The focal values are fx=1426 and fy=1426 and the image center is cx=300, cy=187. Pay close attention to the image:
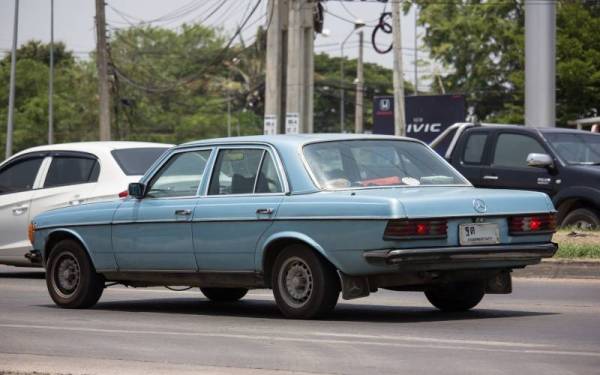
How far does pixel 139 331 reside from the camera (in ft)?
33.8

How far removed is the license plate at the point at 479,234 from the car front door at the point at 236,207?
1.47 metres

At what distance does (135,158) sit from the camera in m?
16.7

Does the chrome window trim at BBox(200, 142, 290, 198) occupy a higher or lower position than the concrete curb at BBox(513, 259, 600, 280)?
higher

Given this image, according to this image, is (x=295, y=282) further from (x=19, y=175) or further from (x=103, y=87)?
(x=103, y=87)

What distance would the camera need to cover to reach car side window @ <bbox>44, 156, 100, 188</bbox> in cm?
1648

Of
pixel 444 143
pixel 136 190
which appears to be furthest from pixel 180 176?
pixel 444 143

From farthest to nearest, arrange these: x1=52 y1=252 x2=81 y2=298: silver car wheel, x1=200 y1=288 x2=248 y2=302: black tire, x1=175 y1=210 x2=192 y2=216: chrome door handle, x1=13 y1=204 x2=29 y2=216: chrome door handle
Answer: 1. x1=13 y1=204 x2=29 y2=216: chrome door handle
2. x1=200 y1=288 x2=248 y2=302: black tire
3. x1=52 y1=252 x2=81 y2=298: silver car wheel
4. x1=175 y1=210 x2=192 y2=216: chrome door handle

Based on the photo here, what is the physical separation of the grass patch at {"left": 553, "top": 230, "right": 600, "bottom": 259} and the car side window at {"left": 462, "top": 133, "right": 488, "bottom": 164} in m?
2.39

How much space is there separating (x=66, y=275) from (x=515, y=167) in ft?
28.2

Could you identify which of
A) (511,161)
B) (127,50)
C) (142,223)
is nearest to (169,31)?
(127,50)

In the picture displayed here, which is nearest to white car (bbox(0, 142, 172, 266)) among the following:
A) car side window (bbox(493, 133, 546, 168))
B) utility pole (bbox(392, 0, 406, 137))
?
car side window (bbox(493, 133, 546, 168))

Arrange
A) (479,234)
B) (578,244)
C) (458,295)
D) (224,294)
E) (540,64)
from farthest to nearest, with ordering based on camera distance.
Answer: (540,64) < (578,244) < (224,294) < (458,295) < (479,234)

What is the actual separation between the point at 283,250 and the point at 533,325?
196cm

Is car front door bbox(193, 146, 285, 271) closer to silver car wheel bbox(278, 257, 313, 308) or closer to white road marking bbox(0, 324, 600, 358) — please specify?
silver car wheel bbox(278, 257, 313, 308)
